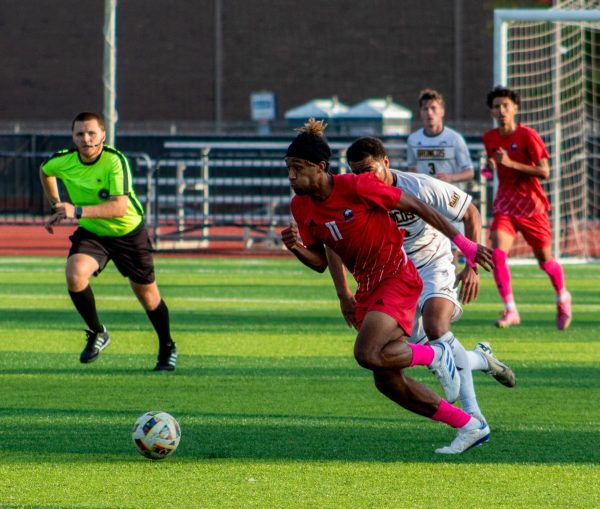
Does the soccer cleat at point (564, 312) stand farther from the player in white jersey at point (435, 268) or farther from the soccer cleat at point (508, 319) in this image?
the player in white jersey at point (435, 268)

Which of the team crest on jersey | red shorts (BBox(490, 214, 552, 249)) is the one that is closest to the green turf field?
red shorts (BBox(490, 214, 552, 249))

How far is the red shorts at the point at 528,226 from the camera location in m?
12.1

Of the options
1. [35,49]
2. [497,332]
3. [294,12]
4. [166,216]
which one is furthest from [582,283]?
[35,49]

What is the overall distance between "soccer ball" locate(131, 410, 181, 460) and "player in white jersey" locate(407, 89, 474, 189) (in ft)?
20.8

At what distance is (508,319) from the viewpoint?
12.3 meters

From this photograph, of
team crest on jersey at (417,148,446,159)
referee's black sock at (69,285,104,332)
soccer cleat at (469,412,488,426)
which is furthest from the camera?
team crest on jersey at (417,148,446,159)

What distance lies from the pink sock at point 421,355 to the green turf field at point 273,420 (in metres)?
0.47

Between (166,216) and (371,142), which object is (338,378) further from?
(166,216)

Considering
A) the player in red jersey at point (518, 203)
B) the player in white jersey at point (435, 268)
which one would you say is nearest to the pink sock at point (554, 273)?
the player in red jersey at point (518, 203)

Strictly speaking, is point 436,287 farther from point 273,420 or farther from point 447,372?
point 273,420

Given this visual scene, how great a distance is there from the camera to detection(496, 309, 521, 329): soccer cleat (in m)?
12.2

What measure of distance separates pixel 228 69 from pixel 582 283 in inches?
1203

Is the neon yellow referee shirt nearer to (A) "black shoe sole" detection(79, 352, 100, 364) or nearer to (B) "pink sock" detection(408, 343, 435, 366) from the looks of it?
(A) "black shoe sole" detection(79, 352, 100, 364)

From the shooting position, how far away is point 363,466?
6164mm
